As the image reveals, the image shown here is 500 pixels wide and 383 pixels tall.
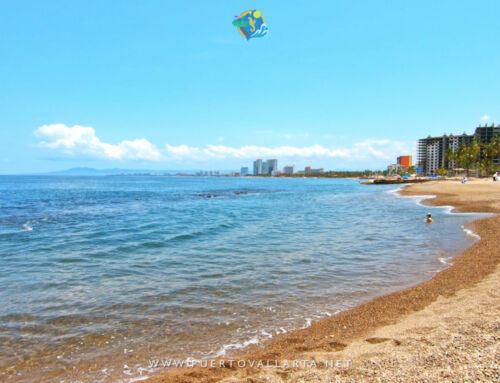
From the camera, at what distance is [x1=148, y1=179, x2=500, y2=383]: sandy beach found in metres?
4.66

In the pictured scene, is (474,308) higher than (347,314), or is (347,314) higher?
(474,308)

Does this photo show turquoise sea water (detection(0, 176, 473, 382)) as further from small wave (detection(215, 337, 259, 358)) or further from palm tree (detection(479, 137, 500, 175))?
palm tree (detection(479, 137, 500, 175))

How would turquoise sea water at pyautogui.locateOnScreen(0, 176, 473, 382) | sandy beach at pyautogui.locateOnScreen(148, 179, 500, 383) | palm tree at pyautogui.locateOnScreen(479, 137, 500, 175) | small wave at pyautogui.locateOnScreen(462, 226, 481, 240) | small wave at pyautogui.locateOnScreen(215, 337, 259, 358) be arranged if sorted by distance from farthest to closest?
palm tree at pyautogui.locateOnScreen(479, 137, 500, 175) → small wave at pyautogui.locateOnScreen(462, 226, 481, 240) → turquoise sea water at pyautogui.locateOnScreen(0, 176, 473, 382) → small wave at pyautogui.locateOnScreen(215, 337, 259, 358) → sandy beach at pyautogui.locateOnScreen(148, 179, 500, 383)

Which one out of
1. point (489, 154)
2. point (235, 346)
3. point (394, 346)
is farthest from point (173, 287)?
point (489, 154)

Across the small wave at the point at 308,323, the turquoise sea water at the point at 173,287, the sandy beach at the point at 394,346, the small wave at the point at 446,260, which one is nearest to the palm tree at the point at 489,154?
the turquoise sea water at the point at 173,287

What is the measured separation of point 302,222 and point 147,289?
18.2 metres

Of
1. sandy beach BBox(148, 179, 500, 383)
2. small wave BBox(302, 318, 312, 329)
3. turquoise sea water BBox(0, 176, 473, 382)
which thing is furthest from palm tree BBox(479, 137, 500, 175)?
small wave BBox(302, 318, 312, 329)

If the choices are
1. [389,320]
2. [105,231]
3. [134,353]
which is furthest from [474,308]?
[105,231]

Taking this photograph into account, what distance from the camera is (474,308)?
23.6 ft

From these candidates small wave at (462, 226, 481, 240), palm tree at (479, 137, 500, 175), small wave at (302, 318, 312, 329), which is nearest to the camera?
A: small wave at (302, 318, 312, 329)

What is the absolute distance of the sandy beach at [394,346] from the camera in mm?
4660

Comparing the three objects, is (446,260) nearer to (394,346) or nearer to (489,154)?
(394,346)

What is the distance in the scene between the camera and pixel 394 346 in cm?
578

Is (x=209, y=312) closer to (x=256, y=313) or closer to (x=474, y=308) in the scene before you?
(x=256, y=313)
